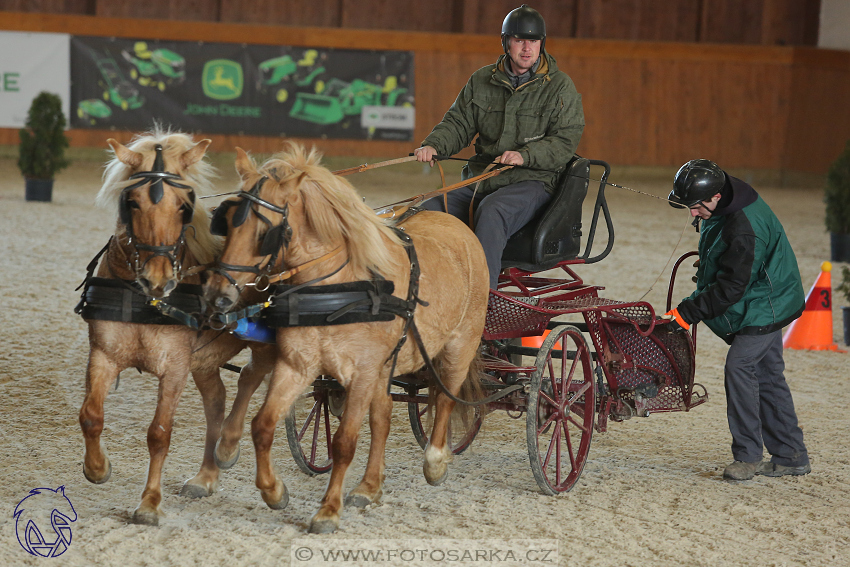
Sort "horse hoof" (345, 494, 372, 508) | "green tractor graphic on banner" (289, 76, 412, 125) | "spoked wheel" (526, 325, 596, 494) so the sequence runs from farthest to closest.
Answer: "green tractor graphic on banner" (289, 76, 412, 125)
"spoked wheel" (526, 325, 596, 494)
"horse hoof" (345, 494, 372, 508)

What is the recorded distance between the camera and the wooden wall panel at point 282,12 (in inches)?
685

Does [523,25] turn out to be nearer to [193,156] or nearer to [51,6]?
[193,156]

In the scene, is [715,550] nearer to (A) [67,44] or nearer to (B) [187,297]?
(B) [187,297]

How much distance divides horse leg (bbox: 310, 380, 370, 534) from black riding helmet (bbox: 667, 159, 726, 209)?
68.0 inches

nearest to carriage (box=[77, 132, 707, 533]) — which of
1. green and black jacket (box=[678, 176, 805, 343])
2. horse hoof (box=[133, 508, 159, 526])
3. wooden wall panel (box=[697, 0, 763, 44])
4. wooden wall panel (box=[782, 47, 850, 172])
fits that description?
horse hoof (box=[133, 508, 159, 526])

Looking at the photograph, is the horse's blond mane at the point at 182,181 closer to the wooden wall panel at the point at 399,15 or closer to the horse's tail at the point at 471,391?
the horse's tail at the point at 471,391

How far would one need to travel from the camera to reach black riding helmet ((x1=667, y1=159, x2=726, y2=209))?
3988 millimetres

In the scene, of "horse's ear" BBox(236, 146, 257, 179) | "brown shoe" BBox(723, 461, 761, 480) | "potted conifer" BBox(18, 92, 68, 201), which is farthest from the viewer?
"potted conifer" BBox(18, 92, 68, 201)

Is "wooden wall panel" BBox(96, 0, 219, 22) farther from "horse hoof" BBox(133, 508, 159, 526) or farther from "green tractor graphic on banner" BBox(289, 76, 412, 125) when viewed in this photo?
"horse hoof" BBox(133, 508, 159, 526)

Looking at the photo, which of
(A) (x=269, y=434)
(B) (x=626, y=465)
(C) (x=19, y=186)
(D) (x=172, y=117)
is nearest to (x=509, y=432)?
(B) (x=626, y=465)

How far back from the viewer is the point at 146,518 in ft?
10.6

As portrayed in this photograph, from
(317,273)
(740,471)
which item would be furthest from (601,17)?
(317,273)

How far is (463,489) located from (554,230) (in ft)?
4.14

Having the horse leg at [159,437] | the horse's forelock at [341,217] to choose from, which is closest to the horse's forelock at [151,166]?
the horse's forelock at [341,217]
